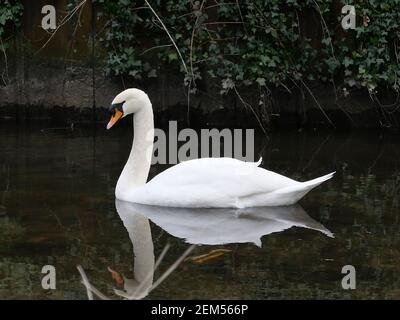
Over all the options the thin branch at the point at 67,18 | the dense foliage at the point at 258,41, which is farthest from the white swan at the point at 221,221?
the thin branch at the point at 67,18

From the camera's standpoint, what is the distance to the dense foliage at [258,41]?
12.2 metres

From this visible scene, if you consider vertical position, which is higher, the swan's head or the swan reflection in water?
the swan's head

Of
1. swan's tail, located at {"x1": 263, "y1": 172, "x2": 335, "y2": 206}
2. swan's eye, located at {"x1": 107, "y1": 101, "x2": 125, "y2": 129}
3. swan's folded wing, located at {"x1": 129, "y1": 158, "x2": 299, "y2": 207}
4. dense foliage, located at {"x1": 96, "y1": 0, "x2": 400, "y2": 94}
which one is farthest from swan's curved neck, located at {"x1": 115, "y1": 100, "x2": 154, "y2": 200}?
dense foliage, located at {"x1": 96, "y1": 0, "x2": 400, "y2": 94}

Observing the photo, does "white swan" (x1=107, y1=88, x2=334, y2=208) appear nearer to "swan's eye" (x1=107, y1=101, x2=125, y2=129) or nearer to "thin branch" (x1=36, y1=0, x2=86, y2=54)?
"swan's eye" (x1=107, y1=101, x2=125, y2=129)

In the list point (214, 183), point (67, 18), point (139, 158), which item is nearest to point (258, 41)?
point (67, 18)

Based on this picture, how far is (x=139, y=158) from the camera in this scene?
8.62 m

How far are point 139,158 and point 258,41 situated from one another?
4151 mm

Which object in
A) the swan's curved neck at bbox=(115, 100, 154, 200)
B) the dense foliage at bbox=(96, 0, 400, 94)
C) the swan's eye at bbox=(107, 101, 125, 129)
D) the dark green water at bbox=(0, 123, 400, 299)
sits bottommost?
the dark green water at bbox=(0, 123, 400, 299)

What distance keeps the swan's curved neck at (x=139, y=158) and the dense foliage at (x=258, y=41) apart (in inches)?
135

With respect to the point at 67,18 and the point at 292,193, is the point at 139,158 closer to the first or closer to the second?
the point at 292,193

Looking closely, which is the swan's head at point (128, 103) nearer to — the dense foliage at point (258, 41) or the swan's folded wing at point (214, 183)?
the swan's folded wing at point (214, 183)

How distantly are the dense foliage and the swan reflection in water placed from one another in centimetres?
428

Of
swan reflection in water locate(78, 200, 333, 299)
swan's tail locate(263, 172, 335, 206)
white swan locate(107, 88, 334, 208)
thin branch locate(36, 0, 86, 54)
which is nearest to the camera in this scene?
swan reflection in water locate(78, 200, 333, 299)

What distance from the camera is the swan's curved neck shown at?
8406 millimetres
